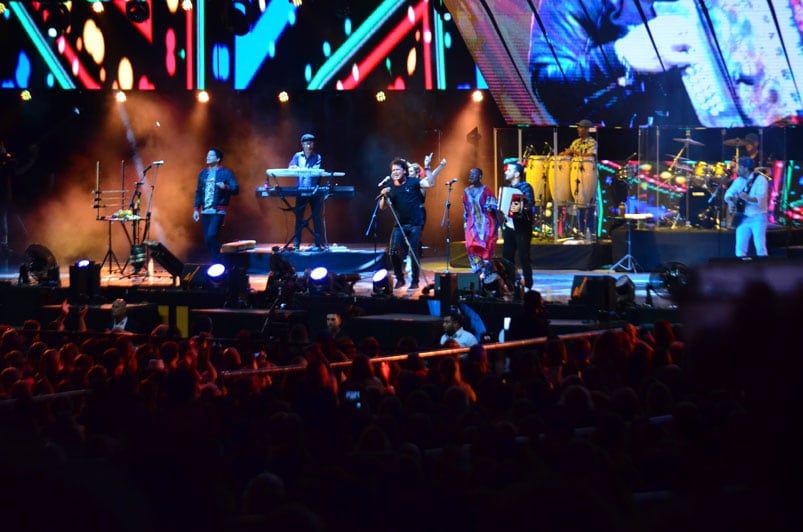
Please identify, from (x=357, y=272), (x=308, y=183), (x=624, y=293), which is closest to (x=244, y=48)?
(x=308, y=183)

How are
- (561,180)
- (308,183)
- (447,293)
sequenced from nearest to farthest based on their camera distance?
(447,293), (308,183), (561,180)

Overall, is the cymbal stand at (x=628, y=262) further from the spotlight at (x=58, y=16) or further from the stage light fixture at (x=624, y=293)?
the spotlight at (x=58, y=16)

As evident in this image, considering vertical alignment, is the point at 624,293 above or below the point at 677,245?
below

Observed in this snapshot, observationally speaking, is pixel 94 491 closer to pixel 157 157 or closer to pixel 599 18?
pixel 599 18

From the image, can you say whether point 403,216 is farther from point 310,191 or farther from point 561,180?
point 561,180

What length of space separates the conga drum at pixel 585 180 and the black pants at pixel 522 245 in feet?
15.7

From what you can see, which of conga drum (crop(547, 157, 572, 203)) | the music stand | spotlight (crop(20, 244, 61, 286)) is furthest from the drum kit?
spotlight (crop(20, 244, 61, 286))

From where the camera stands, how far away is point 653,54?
17328 millimetres

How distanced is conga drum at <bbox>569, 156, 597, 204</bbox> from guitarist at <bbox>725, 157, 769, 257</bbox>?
13.1 ft

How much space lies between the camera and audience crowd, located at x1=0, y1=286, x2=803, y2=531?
124 centimetres

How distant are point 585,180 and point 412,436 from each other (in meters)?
13.3

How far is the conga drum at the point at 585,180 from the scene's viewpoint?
17766mm

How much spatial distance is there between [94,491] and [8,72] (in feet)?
63.5

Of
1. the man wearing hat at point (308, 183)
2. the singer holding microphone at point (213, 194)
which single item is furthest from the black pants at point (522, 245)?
the singer holding microphone at point (213, 194)
